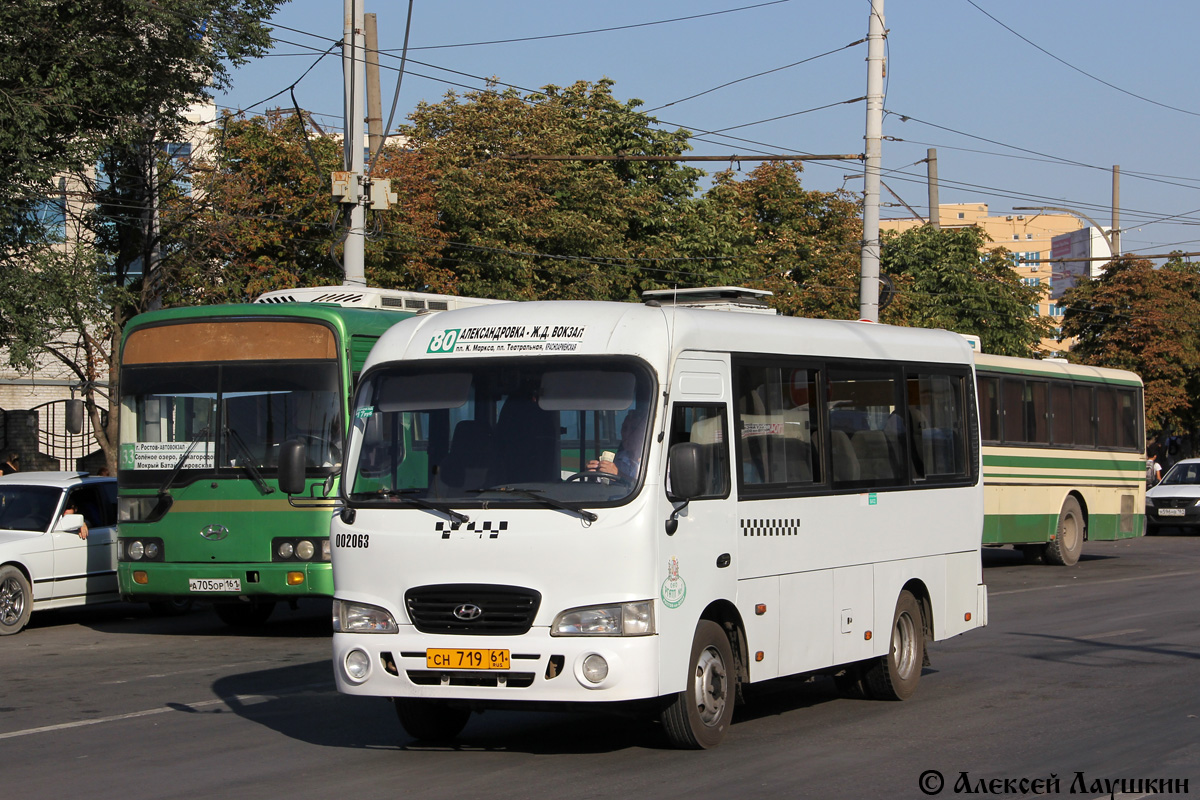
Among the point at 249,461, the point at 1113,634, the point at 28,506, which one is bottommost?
the point at 1113,634

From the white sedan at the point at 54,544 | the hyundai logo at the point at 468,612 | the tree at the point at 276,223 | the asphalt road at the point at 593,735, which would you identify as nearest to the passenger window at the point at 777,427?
the asphalt road at the point at 593,735

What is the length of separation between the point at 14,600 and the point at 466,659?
382 inches

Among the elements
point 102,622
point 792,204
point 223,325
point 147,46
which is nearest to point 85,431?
point 147,46

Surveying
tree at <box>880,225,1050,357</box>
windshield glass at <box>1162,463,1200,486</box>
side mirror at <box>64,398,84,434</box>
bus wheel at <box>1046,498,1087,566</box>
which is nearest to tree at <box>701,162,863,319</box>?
tree at <box>880,225,1050,357</box>

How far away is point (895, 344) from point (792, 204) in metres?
46.2

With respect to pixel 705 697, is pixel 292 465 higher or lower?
higher

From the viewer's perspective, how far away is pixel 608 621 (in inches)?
310

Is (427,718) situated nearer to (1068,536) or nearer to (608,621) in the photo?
(608,621)

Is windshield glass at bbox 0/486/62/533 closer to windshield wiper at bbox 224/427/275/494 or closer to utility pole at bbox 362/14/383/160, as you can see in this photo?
windshield wiper at bbox 224/427/275/494

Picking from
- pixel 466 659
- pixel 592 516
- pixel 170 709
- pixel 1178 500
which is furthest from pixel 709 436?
pixel 1178 500

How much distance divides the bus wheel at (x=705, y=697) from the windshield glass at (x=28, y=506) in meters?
10.3

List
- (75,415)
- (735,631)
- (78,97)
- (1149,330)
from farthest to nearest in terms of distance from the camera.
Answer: (1149,330), (78,97), (75,415), (735,631)

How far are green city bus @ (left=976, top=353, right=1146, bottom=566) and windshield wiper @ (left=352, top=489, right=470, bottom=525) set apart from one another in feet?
50.4

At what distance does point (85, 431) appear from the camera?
30938 millimetres
